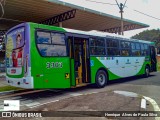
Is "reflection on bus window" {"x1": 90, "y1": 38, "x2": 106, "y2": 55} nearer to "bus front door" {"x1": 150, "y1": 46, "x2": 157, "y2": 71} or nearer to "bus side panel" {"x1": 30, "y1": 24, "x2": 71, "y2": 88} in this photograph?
"bus side panel" {"x1": 30, "y1": 24, "x2": 71, "y2": 88}

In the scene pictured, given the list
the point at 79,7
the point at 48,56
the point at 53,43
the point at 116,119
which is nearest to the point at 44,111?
the point at 116,119

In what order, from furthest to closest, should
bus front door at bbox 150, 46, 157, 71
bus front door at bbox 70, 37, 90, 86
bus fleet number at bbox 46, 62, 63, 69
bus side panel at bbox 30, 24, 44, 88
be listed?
bus front door at bbox 150, 46, 157, 71 → bus front door at bbox 70, 37, 90, 86 → bus fleet number at bbox 46, 62, 63, 69 → bus side panel at bbox 30, 24, 44, 88

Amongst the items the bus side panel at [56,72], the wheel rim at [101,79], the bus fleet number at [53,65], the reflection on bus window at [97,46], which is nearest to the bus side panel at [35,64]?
the bus side panel at [56,72]

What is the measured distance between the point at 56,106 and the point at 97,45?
550 cm

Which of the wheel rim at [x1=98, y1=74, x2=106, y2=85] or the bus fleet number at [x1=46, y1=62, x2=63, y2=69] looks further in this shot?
the wheel rim at [x1=98, y1=74, x2=106, y2=85]

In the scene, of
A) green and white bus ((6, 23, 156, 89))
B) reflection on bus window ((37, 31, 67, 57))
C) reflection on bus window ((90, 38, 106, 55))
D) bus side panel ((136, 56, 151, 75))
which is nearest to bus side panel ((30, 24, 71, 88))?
green and white bus ((6, 23, 156, 89))

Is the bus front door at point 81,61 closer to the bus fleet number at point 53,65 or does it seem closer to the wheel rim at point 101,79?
the wheel rim at point 101,79

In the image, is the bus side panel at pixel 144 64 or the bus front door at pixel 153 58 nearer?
the bus side panel at pixel 144 64

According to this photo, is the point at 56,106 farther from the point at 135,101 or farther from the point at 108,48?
the point at 108,48

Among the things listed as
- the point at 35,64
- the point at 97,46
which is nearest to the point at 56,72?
the point at 35,64

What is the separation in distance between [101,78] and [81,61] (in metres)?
1.77

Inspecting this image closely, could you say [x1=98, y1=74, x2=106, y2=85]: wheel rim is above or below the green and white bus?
below

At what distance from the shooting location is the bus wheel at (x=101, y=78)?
1185 centimetres

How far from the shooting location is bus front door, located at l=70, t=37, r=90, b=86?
35.8 ft
